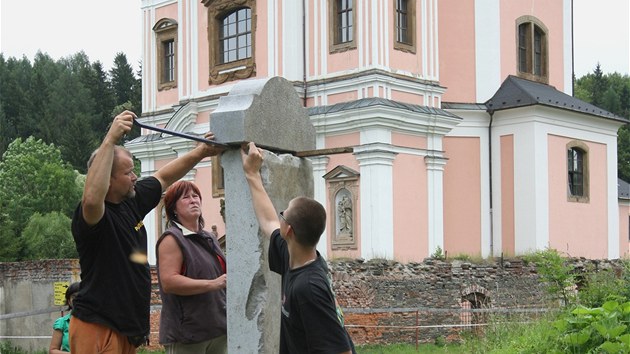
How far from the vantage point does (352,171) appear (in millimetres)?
27047

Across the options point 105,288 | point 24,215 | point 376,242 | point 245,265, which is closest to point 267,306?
point 245,265

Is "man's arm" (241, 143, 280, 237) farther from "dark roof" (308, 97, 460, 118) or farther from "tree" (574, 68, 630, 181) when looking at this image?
"tree" (574, 68, 630, 181)

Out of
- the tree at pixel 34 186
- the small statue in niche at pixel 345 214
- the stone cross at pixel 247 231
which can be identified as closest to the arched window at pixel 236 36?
the small statue in niche at pixel 345 214

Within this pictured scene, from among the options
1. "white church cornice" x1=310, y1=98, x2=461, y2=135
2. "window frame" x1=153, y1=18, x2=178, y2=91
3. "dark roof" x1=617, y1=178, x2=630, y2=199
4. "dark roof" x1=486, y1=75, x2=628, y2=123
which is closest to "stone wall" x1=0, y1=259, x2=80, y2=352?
"white church cornice" x1=310, y1=98, x2=461, y2=135

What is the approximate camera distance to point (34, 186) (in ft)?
198

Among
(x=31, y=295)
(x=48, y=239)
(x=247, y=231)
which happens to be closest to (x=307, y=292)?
(x=247, y=231)

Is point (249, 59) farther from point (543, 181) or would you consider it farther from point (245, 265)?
point (245, 265)

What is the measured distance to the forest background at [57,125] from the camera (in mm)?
55281

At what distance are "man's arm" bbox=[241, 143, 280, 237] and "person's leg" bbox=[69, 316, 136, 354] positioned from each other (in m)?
1.01

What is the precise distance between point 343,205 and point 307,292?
21841 mm

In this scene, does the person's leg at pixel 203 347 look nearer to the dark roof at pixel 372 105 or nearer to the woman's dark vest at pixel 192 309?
the woman's dark vest at pixel 192 309

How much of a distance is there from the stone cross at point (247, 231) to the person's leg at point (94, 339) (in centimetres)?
77

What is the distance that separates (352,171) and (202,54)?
6386mm

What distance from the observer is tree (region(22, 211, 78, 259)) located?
50.7 m
